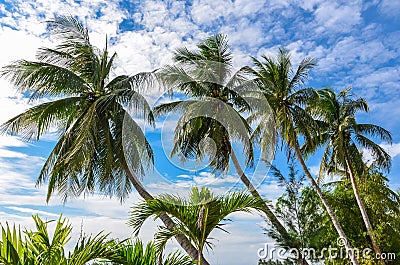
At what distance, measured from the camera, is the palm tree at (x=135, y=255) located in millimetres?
5312

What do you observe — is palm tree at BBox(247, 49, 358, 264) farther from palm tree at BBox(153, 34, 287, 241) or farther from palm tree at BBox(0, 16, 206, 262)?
palm tree at BBox(0, 16, 206, 262)

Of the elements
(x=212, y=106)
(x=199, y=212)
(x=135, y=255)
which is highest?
(x=212, y=106)

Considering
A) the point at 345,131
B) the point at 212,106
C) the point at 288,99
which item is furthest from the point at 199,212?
the point at 345,131

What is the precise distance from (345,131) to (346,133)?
0.32 ft

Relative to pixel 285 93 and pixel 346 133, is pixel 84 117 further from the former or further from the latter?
pixel 346 133

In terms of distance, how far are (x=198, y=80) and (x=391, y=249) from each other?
10467mm

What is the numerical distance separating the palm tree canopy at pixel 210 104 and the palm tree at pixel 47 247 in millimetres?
7846

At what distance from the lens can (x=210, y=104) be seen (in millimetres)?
13703

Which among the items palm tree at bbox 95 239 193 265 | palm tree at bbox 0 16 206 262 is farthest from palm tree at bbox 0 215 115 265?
palm tree at bbox 0 16 206 262

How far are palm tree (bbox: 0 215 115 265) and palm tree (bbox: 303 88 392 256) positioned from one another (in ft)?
44.9

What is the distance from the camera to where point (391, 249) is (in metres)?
17.6

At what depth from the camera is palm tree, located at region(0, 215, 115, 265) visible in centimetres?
415

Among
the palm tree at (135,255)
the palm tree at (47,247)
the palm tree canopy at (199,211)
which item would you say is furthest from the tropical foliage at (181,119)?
the palm tree at (47,247)

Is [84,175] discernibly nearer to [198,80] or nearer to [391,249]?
[198,80]
